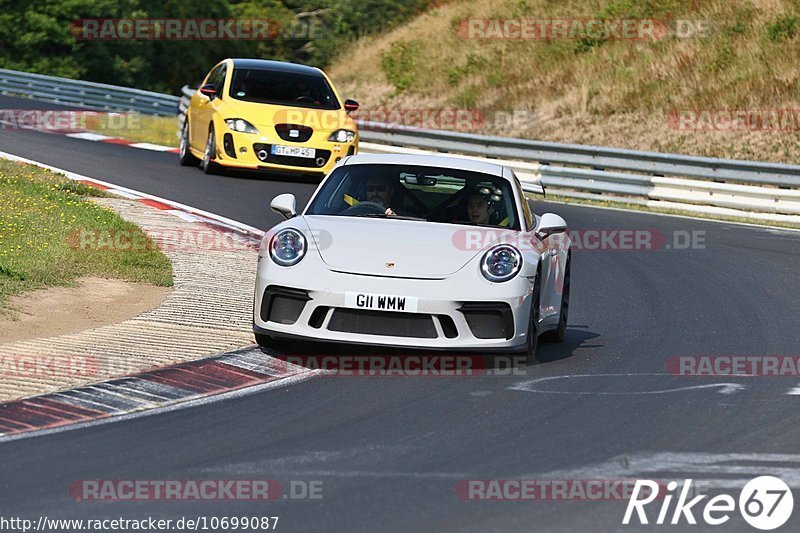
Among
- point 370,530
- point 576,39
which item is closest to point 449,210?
point 370,530

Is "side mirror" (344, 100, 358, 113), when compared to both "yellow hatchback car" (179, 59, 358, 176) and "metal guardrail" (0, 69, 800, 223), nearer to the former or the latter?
"yellow hatchback car" (179, 59, 358, 176)

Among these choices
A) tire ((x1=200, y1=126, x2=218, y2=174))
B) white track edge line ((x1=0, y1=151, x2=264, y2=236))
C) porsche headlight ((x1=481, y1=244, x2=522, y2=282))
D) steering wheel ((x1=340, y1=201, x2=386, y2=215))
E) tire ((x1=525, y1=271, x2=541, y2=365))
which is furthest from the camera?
tire ((x1=200, y1=126, x2=218, y2=174))

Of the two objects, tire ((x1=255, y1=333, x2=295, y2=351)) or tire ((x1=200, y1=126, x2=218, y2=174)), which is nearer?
tire ((x1=255, y1=333, x2=295, y2=351))

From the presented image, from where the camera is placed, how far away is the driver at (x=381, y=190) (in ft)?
33.1

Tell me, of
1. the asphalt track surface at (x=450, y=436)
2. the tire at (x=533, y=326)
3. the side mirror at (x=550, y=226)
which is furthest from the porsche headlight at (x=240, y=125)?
the tire at (x=533, y=326)

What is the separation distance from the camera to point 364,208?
9.99 metres

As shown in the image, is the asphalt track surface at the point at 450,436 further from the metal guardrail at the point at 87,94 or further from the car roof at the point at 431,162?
the metal guardrail at the point at 87,94

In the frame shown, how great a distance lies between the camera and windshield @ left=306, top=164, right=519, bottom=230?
9.98 meters

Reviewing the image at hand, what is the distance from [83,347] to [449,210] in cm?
259

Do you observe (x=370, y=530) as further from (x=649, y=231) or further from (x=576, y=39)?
(x=576, y=39)

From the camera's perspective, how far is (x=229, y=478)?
6.28m

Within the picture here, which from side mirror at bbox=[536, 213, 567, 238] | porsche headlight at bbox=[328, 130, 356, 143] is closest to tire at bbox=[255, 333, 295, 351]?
side mirror at bbox=[536, 213, 567, 238]

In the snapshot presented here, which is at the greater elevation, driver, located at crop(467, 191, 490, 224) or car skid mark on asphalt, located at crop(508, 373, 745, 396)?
driver, located at crop(467, 191, 490, 224)

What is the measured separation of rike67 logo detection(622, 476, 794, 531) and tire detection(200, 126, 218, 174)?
14.5 meters
